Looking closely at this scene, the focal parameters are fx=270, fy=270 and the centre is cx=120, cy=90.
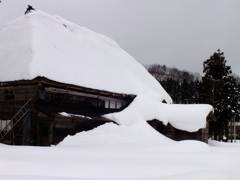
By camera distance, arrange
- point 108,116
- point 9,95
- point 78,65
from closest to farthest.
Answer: point 9,95
point 108,116
point 78,65

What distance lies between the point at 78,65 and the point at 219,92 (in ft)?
69.8

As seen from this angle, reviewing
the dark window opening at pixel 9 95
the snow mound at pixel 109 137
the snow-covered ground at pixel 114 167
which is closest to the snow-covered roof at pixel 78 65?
the dark window opening at pixel 9 95

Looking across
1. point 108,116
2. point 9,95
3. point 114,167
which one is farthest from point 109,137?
point 114,167

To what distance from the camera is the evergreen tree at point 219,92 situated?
119 ft

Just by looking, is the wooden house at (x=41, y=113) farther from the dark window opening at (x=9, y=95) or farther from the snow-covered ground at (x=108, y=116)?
the snow-covered ground at (x=108, y=116)

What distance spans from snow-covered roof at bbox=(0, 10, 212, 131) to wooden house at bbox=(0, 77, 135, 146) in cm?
75

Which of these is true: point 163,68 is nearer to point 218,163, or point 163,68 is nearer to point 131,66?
point 131,66

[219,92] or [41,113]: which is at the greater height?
[219,92]

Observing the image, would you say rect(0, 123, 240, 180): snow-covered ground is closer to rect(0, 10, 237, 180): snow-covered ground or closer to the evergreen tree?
rect(0, 10, 237, 180): snow-covered ground

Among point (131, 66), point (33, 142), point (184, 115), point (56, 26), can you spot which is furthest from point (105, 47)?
point (33, 142)

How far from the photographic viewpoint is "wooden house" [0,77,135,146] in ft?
62.1

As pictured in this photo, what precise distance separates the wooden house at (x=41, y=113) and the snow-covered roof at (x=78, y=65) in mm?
753

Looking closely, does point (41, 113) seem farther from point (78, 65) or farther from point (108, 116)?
point (78, 65)

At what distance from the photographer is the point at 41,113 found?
18.9 m
